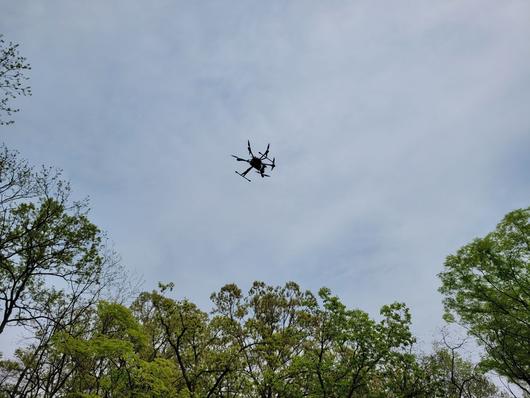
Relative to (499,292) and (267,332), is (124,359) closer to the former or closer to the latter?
(267,332)

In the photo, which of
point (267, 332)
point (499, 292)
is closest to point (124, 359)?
point (267, 332)

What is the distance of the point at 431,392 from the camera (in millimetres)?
13688

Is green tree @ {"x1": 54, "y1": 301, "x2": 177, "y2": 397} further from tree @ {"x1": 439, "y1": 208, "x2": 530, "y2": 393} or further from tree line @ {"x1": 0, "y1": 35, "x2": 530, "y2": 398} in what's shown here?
tree @ {"x1": 439, "y1": 208, "x2": 530, "y2": 393}

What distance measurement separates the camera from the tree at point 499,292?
48.2 feet

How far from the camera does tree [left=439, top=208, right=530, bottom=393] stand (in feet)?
48.2

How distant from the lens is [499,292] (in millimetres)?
15391

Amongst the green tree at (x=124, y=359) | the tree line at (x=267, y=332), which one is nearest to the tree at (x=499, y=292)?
the tree line at (x=267, y=332)

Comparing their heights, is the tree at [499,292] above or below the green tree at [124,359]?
above

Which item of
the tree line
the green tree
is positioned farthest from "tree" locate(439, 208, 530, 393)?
the green tree

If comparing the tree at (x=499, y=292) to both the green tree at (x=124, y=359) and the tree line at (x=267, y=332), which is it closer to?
the tree line at (x=267, y=332)

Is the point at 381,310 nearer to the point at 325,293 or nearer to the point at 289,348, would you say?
the point at 325,293

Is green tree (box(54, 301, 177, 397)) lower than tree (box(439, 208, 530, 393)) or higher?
lower

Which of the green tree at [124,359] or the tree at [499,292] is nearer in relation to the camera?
the green tree at [124,359]

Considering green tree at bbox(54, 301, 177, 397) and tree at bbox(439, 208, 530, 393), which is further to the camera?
tree at bbox(439, 208, 530, 393)
